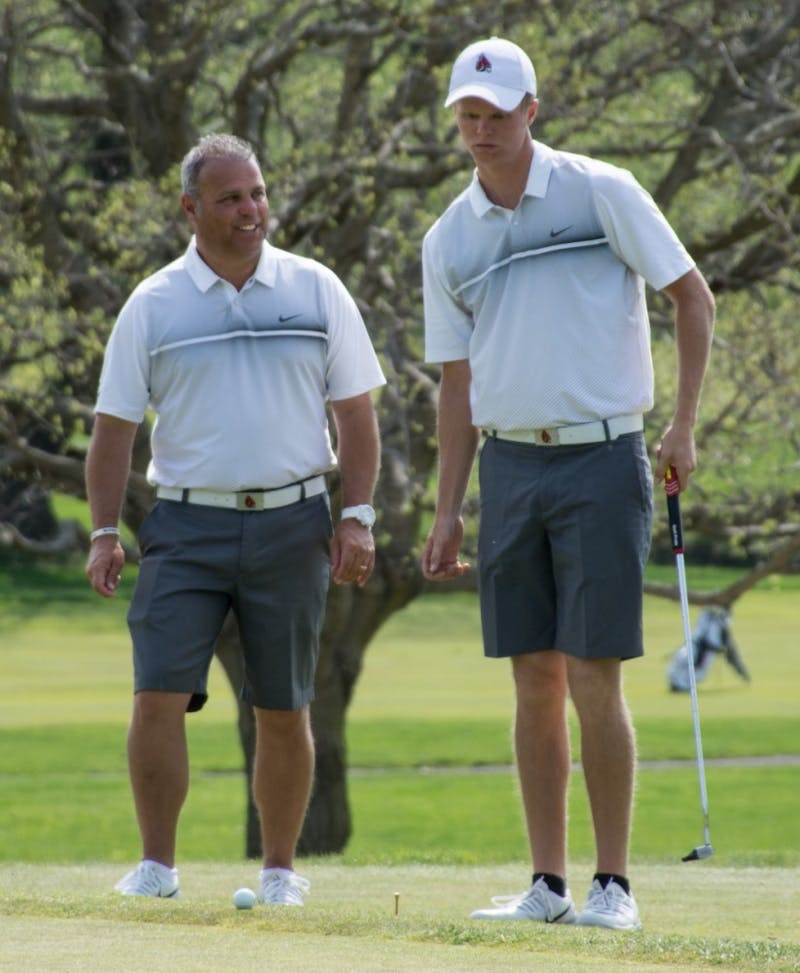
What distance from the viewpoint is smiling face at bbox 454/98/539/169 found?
18.2ft

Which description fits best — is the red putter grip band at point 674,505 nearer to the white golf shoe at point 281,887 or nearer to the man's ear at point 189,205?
the white golf shoe at point 281,887

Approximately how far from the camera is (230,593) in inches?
242

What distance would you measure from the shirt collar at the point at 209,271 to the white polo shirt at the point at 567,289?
786 mm

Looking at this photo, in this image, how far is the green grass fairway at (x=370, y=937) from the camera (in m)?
4.35

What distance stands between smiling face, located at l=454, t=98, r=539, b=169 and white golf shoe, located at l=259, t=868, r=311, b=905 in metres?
2.15

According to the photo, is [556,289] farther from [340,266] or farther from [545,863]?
[340,266]

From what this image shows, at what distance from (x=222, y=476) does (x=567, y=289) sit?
1.22 metres

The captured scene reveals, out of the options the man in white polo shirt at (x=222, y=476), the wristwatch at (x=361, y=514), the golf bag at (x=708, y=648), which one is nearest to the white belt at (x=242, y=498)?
the man in white polo shirt at (x=222, y=476)

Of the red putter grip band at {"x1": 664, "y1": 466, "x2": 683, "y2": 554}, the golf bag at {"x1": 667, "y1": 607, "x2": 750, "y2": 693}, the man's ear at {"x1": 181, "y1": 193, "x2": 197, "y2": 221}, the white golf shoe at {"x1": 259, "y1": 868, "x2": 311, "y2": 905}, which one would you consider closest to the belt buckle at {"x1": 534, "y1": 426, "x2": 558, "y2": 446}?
the red putter grip band at {"x1": 664, "y1": 466, "x2": 683, "y2": 554}

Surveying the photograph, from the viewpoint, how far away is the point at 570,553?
5.45 metres

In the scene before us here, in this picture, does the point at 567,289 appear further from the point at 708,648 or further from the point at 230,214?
the point at 708,648

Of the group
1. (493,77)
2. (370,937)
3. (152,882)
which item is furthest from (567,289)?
(152,882)

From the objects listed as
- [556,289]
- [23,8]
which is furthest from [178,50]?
[556,289]

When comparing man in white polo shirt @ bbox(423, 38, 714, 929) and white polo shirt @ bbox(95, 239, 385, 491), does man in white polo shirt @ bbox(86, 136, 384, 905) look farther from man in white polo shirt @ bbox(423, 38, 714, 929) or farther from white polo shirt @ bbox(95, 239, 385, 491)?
man in white polo shirt @ bbox(423, 38, 714, 929)
